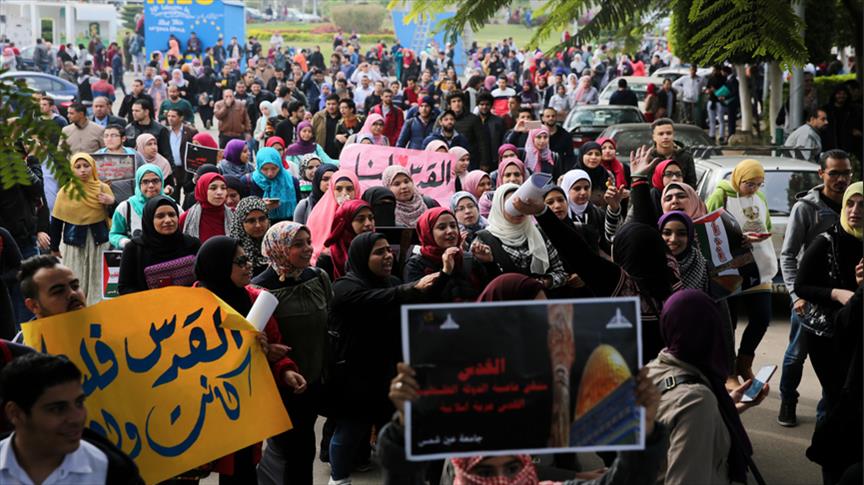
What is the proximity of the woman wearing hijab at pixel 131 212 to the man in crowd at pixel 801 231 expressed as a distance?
14.5 feet

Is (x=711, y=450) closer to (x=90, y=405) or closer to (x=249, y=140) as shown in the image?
(x=90, y=405)

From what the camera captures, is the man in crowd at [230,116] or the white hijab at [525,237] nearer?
the white hijab at [525,237]

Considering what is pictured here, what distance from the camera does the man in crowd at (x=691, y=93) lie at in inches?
1132

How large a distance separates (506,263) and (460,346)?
393 centimetres

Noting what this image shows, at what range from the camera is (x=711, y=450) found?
459 cm

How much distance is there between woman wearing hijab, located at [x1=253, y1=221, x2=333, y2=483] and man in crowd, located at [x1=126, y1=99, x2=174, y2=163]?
26.0ft

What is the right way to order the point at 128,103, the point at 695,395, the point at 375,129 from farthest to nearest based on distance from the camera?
the point at 128,103 → the point at 375,129 → the point at 695,395

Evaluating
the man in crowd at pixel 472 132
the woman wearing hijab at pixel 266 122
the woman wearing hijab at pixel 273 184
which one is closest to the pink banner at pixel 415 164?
the woman wearing hijab at pixel 273 184

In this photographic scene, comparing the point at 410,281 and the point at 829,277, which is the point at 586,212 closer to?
the point at 410,281

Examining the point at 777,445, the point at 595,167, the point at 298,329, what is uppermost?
the point at 595,167

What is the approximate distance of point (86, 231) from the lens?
994 centimetres

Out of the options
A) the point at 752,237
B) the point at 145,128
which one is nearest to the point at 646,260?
the point at 752,237

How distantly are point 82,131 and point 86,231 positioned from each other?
12.5 ft

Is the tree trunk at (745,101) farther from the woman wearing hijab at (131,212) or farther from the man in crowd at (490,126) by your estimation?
the woman wearing hijab at (131,212)
